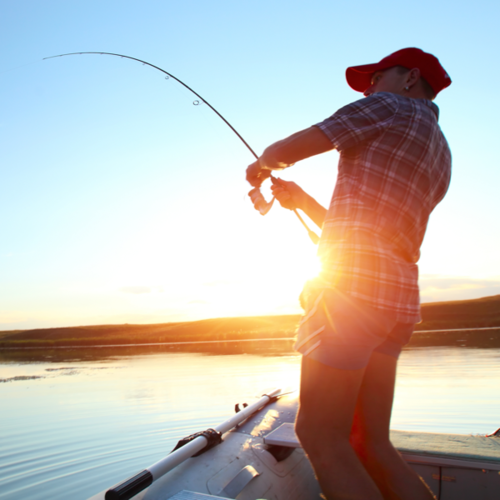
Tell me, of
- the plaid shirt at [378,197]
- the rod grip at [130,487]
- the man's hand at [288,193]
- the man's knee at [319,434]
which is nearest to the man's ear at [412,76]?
the plaid shirt at [378,197]

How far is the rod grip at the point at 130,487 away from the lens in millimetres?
1883

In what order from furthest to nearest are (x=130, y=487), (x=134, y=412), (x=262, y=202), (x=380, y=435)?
1. (x=134, y=412)
2. (x=262, y=202)
3. (x=130, y=487)
4. (x=380, y=435)

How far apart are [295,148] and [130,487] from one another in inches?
66.9

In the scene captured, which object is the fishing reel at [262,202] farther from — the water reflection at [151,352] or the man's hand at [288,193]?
the water reflection at [151,352]

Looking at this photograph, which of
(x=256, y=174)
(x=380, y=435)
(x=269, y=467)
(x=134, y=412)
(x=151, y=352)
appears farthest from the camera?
(x=151, y=352)

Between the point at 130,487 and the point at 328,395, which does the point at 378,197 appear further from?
the point at 130,487

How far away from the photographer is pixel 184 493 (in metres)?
1.89

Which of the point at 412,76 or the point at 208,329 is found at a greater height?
the point at 412,76

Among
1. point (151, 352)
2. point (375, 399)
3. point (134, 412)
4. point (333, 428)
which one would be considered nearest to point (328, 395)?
point (333, 428)

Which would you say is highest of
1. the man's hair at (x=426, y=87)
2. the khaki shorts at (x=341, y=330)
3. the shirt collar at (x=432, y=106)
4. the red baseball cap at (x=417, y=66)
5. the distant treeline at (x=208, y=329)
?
the red baseball cap at (x=417, y=66)

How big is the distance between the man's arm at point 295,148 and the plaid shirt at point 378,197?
0.03 m

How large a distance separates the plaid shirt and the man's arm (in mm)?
32

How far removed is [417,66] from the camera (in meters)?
1.54

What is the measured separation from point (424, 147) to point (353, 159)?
0.79ft
